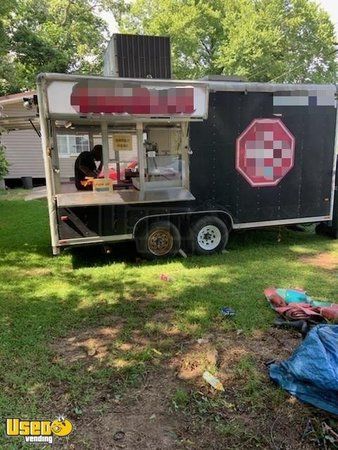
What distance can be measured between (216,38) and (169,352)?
2859 centimetres

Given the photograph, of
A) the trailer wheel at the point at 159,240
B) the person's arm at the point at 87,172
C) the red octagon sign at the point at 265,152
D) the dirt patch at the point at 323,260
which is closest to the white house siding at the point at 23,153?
the person's arm at the point at 87,172

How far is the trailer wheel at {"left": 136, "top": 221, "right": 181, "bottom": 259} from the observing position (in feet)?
20.8

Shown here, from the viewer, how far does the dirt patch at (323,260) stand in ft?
20.0

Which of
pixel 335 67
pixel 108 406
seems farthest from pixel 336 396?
pixel 335 67

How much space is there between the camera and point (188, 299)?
15.8 feet

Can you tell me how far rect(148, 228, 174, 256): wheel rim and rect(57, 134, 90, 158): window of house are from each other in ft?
6.18

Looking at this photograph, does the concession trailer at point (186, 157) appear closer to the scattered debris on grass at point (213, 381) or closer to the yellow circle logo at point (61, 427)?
the scattered debris on grass at point (213, 381)

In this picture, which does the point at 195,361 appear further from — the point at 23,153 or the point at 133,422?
the point at 23,153

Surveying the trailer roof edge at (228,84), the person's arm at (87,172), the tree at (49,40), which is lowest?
the person's arm at (87,172)

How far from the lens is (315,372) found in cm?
278

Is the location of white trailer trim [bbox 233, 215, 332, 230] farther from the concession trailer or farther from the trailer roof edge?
the trailer roof edge

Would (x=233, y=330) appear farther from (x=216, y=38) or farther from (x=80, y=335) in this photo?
(x=216, y=38)

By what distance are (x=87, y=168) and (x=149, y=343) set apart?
356cm

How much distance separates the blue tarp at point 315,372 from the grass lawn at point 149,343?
0.35ft
